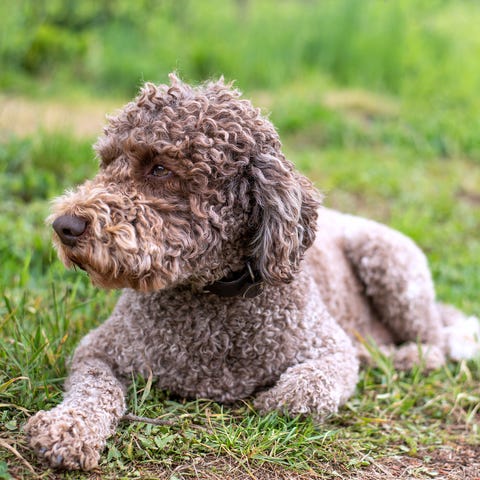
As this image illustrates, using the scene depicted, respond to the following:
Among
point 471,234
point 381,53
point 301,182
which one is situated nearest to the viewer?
point 301,182

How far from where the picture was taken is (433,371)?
410 centimetres

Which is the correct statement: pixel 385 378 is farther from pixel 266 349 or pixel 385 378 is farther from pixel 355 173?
pixel 355 173

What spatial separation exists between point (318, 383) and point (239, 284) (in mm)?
550

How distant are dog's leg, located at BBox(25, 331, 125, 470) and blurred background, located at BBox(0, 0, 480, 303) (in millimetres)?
1876

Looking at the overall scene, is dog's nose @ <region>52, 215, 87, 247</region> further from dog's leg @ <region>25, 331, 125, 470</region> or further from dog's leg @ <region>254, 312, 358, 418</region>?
dog's leg @ <region>254, 312, 358, 418</region>

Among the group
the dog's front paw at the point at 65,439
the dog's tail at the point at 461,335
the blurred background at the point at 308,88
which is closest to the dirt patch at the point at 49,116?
the blurred background at the point at 308,88

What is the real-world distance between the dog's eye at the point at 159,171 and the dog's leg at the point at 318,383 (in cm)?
104

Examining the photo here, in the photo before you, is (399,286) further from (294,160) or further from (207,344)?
(294,160)

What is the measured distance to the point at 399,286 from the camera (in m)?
4.24

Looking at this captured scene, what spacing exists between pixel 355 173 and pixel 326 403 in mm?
3875

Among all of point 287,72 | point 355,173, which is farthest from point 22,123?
point 287,72

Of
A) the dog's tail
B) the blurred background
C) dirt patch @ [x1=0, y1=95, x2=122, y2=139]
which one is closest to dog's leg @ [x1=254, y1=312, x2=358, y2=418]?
the dog's tail

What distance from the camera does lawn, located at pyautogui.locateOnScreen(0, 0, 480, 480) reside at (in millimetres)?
3070

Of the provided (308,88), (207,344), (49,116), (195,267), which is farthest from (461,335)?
(308,88)
